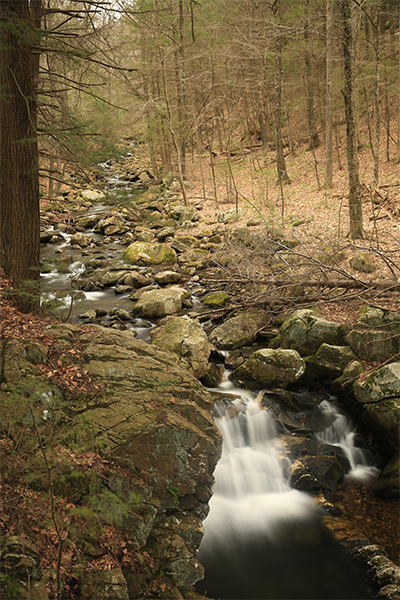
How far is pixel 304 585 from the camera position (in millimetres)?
4711

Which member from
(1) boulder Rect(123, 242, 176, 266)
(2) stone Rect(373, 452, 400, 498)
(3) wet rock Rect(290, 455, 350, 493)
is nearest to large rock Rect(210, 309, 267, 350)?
(3) wet rock Rect(290, 455, 350, 493)

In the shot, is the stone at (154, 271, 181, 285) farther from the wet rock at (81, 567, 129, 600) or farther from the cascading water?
the wet rock at (81, 567, 129, 600)

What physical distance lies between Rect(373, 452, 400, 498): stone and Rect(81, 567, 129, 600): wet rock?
417 centimetres

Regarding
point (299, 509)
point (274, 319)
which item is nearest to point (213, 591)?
point (299, 509)

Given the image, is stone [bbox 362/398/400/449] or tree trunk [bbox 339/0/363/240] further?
tree trunk [bbox 339/0/363/240]

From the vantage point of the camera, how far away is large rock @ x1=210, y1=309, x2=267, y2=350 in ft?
28.8

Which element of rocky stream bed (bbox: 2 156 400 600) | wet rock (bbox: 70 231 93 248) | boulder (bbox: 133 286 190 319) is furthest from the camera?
wet rock (bbox: 70 231 93 248)

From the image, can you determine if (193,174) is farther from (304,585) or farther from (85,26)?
(304,585)

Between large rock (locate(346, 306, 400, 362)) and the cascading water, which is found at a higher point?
large rock (locate(346, 306, 400, 362))

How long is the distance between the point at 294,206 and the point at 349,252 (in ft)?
20.0

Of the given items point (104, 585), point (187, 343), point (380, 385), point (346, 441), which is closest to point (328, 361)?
point (380, 385)

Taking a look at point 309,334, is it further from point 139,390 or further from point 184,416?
point 139,390

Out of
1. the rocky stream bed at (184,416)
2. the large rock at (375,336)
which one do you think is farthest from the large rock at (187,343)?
the large rock at (375,336)

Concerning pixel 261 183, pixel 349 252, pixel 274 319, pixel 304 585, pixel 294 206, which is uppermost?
pixel 261 183
